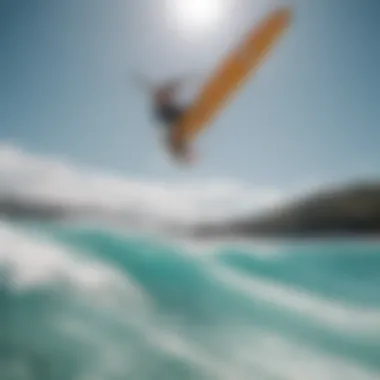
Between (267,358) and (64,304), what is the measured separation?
0.39m

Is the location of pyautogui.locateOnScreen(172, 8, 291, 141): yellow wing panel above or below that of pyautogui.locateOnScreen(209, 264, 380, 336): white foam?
above

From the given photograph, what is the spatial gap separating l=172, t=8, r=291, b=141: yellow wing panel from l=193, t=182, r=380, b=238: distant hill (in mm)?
197

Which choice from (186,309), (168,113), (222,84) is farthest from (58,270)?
(222,84)

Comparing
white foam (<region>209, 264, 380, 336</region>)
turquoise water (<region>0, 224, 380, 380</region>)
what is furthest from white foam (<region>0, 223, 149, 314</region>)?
white foam (<region>209, 264, 380, 336</region>)

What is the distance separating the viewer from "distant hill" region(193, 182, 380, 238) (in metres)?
1.19

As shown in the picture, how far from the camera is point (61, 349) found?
1.16 m

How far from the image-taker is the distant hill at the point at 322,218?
3.91 feet

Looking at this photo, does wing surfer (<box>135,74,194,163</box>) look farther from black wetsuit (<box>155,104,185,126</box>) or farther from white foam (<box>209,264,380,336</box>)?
white foam (<box>209,264,380,336</box>)

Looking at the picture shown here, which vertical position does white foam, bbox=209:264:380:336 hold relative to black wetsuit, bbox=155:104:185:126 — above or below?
below

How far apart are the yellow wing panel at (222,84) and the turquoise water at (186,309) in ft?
0.74

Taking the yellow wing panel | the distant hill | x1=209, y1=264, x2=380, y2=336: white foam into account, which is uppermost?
the yellow wing panel

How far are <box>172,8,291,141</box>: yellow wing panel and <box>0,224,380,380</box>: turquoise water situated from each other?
0.23 metres

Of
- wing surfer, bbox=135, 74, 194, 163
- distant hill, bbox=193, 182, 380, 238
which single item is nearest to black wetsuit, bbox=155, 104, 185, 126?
wing surfer, bbox=135, 74, 194, 163

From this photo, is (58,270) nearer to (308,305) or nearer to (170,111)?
(170,111)
